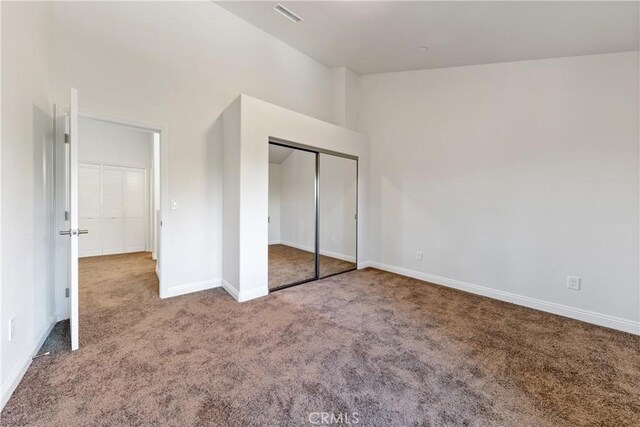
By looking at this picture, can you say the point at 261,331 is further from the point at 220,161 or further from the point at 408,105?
the point at 408,105

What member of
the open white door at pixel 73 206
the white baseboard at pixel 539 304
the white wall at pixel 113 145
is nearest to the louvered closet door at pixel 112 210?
the white wall at pixel 113 145

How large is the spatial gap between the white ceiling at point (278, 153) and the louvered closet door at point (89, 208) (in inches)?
174

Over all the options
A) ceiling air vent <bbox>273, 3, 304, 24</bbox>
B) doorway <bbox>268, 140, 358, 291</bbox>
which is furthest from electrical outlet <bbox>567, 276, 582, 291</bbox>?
ceiling air vent <bbox>273, 3, 304, 24</bbox>

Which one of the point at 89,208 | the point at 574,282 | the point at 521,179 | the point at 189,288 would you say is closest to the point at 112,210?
the point at 89,208

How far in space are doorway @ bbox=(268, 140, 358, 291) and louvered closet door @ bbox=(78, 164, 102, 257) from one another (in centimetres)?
443

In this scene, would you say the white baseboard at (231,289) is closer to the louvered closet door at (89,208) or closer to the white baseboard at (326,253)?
the white baseboard at (326,253)

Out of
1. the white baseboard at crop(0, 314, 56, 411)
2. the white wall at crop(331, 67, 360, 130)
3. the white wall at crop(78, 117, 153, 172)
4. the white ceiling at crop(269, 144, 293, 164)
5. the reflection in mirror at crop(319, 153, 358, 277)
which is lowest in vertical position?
the white baseboard at crop(0, 314, 56, 411)

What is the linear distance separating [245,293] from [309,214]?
4.61ft

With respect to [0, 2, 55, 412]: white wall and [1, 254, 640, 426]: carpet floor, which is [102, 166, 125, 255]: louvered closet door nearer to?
[1, 254, 640, 426]: carpet floor

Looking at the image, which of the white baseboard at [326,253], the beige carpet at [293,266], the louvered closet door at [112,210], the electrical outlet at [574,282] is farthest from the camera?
the louvered closet door at [112,210]

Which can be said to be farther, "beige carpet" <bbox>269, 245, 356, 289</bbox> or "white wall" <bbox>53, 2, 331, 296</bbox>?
"beige carpet" <bbox>269, 245, 356, 289</bbox>

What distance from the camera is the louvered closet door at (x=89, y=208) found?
17.6 ft

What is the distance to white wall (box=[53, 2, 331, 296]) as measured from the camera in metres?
2.61

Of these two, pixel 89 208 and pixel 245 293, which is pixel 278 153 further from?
pixel 89 208
